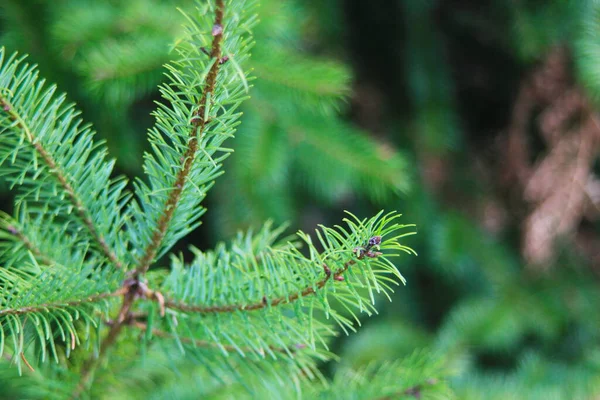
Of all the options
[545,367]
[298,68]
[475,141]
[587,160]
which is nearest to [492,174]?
[475,141]

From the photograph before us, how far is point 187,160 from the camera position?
0.34m

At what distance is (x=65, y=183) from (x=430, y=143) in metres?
1.01

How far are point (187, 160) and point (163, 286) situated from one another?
0.14 meters

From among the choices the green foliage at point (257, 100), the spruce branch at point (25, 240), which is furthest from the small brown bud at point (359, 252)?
the green foliage at point (257, 100)

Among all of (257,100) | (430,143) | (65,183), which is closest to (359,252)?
(65,183)

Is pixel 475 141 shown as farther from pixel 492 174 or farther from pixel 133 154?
pixel 133 154

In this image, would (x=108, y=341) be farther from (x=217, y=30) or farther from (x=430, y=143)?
(x=430, y=143)

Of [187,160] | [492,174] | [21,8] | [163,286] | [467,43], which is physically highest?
[21,8]

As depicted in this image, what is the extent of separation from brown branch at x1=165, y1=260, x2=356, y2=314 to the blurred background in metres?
0.45

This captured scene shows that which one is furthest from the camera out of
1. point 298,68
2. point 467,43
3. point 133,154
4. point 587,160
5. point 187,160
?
point 467,43

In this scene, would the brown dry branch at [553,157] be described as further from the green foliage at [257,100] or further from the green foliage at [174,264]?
the green foliage at [174,264]

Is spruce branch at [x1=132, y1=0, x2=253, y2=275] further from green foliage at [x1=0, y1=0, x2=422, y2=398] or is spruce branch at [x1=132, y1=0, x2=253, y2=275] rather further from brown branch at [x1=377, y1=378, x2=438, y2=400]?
brown branch at [x1=377, y1=378, x2=438, y2=400]

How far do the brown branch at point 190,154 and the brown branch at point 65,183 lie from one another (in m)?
0.04

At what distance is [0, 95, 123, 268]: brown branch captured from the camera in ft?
1.16
